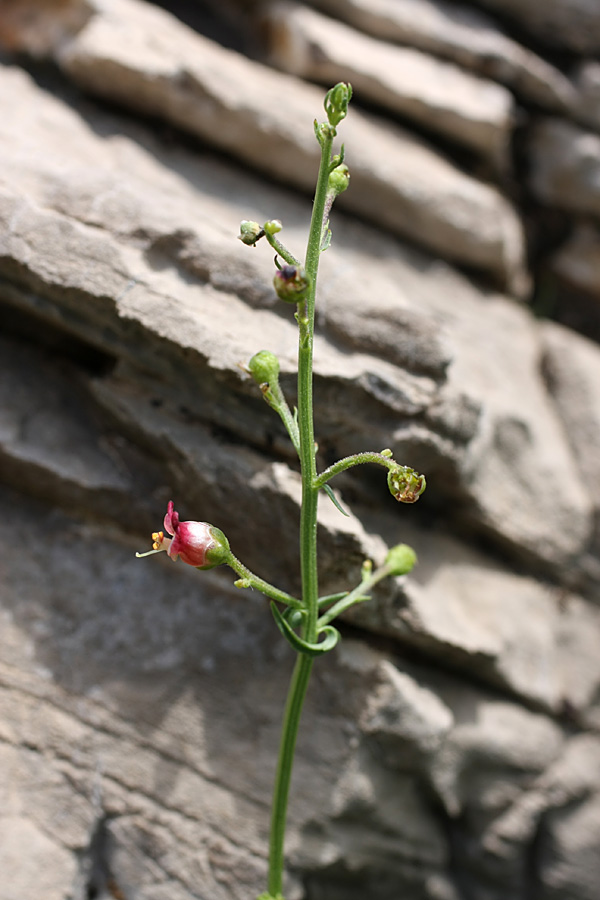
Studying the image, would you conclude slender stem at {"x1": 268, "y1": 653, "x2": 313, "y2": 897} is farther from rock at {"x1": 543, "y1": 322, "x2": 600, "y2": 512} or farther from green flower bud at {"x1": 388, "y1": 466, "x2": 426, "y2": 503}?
rock at {"x1": 543, "y1": 322, "x2": 600, "y2": 512}

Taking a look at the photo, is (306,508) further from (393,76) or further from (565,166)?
(565,166)

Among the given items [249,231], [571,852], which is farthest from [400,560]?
[571,852]

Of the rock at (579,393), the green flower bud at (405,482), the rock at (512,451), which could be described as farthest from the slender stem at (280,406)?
the rock at (579,393)

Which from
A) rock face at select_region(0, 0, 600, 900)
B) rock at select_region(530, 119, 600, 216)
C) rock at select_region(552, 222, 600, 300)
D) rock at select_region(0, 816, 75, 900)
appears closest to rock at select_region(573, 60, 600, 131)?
rock at select_region(530, 119, 600, 216)

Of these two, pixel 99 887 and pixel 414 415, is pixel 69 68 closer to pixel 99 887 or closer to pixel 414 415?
pixel 414 415

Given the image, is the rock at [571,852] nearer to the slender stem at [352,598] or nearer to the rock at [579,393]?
the rock at [579,393]

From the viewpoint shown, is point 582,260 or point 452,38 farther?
point 582,260

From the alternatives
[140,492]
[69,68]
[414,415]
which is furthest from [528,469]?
[69,68]
